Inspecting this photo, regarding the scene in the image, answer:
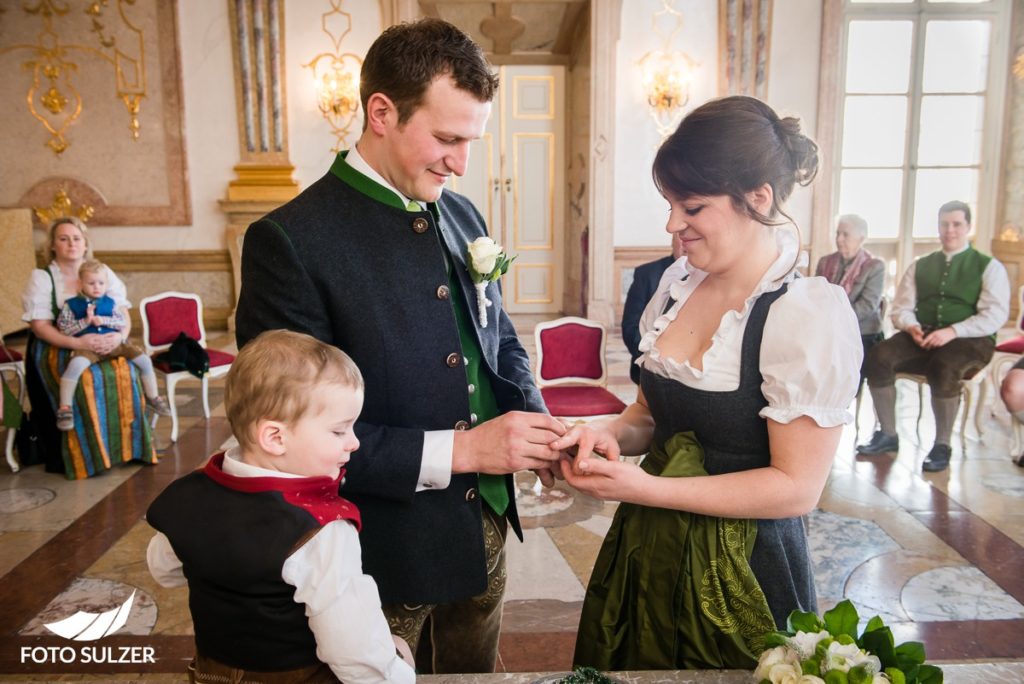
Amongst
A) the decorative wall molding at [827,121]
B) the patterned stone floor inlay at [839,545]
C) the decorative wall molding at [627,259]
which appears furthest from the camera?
the decorative wall molding at [627,259]

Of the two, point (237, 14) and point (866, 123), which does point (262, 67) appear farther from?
point (866, 123)

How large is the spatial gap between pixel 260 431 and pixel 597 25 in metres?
7.96

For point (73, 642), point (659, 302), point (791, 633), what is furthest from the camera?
point (73, 642)

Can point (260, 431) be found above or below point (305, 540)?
above

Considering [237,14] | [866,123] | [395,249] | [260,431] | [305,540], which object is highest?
[237,14]

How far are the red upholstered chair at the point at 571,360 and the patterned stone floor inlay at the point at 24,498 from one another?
2.64 metres

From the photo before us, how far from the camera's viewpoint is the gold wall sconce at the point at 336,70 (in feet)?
27.5

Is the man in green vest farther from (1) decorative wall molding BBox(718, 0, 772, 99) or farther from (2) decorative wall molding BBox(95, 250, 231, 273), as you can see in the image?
(2) decorative wall molding BBox(95, 250, 231, 273)

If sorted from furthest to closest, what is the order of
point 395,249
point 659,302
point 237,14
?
point 237,14
point 659,302
point 395,249

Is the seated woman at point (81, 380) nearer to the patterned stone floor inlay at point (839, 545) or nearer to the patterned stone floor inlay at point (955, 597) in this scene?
the patterned stone floor inlay at point (839, 545)

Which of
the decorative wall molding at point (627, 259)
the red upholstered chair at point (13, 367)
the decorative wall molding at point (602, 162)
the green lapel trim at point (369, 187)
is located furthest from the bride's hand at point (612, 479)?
the decorative wall molding at point (627, 259)

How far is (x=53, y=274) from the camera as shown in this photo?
4.55 m

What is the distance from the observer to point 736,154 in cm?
142

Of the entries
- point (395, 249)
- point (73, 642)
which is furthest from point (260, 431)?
point (73, 642)
